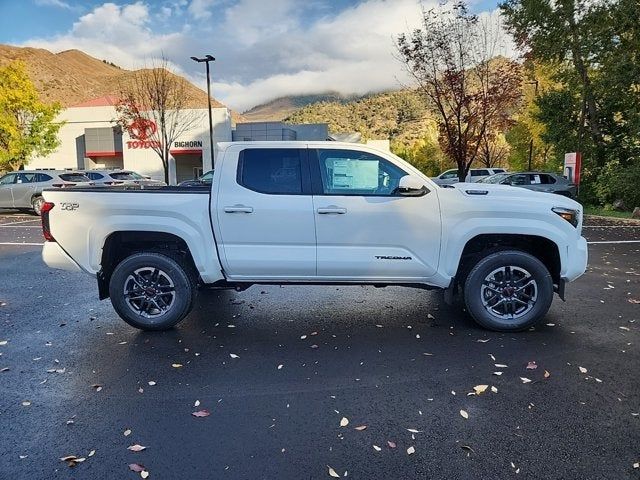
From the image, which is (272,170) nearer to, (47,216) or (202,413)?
(47,216)

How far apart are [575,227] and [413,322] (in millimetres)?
1914

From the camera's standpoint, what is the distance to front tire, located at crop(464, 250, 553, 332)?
15.6 feet

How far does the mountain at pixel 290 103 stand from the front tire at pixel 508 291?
97.8 metres

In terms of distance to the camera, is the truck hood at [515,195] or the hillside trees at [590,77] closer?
the truck hood at [515,195]

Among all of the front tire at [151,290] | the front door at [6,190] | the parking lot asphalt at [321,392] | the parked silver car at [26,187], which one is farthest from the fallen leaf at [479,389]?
the front door at [6,190]

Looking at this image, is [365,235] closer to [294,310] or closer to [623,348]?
[294,310]

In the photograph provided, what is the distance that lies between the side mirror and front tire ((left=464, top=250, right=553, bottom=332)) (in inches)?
38.1

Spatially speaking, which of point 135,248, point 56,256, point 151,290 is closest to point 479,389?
point 151,290

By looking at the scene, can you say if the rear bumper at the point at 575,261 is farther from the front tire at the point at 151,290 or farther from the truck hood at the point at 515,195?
the front tire at the point at 151,290

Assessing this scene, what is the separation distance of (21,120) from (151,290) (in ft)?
89.9

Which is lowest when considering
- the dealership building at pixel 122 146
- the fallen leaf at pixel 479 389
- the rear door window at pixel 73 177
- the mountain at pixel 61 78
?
the fallen leaf at pixel 479 389

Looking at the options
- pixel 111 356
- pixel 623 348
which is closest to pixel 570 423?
pixel 623 348

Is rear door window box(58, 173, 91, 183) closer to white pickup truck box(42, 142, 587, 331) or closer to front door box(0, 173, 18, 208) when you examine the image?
front door box(0, 173, 18, 208)

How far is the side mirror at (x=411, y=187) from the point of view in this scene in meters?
4.55
